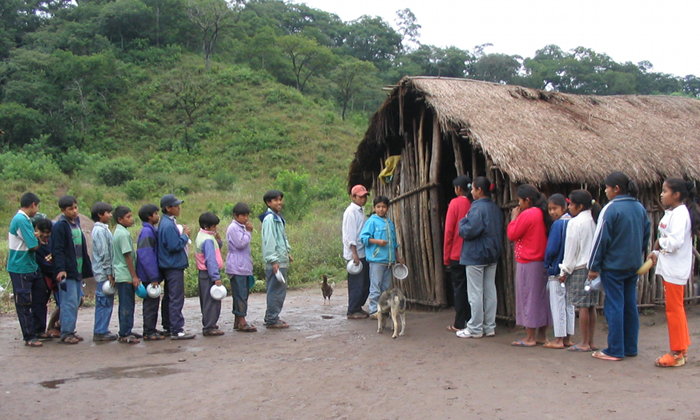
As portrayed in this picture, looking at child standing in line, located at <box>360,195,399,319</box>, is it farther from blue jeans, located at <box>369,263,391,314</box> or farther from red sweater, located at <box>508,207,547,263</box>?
red sweater, located at <box>508,207,547,263</box>

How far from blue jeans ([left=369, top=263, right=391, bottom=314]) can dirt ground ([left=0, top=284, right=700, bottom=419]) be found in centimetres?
53

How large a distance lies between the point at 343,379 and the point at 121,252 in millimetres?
3281

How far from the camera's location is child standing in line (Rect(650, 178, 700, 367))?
5.43 metres

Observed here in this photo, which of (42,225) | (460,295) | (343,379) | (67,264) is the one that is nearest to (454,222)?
(460,295)

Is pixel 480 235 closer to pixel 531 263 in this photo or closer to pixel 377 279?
pixel 531 263

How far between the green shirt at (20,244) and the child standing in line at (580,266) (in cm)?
558

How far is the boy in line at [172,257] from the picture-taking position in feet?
24.1

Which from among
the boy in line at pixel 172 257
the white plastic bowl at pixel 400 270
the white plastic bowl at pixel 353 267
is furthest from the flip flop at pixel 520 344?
the boy in line at pixel 172 257

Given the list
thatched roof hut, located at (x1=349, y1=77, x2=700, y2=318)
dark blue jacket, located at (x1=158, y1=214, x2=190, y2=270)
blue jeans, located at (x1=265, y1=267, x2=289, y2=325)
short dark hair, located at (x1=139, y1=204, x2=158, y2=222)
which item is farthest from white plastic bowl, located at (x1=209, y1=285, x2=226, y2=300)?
thatched roof hut, located at (x1=349, y1=77, x2=700, y2=318)

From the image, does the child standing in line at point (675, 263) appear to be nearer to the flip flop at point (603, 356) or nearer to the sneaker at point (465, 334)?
the flip flop at point (603, 356)

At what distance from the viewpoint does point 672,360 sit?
216 inches

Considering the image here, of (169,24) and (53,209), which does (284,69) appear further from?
(53,209)

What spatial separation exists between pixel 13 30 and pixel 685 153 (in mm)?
54042

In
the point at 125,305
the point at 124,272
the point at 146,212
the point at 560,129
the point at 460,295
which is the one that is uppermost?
the point at 560,129
